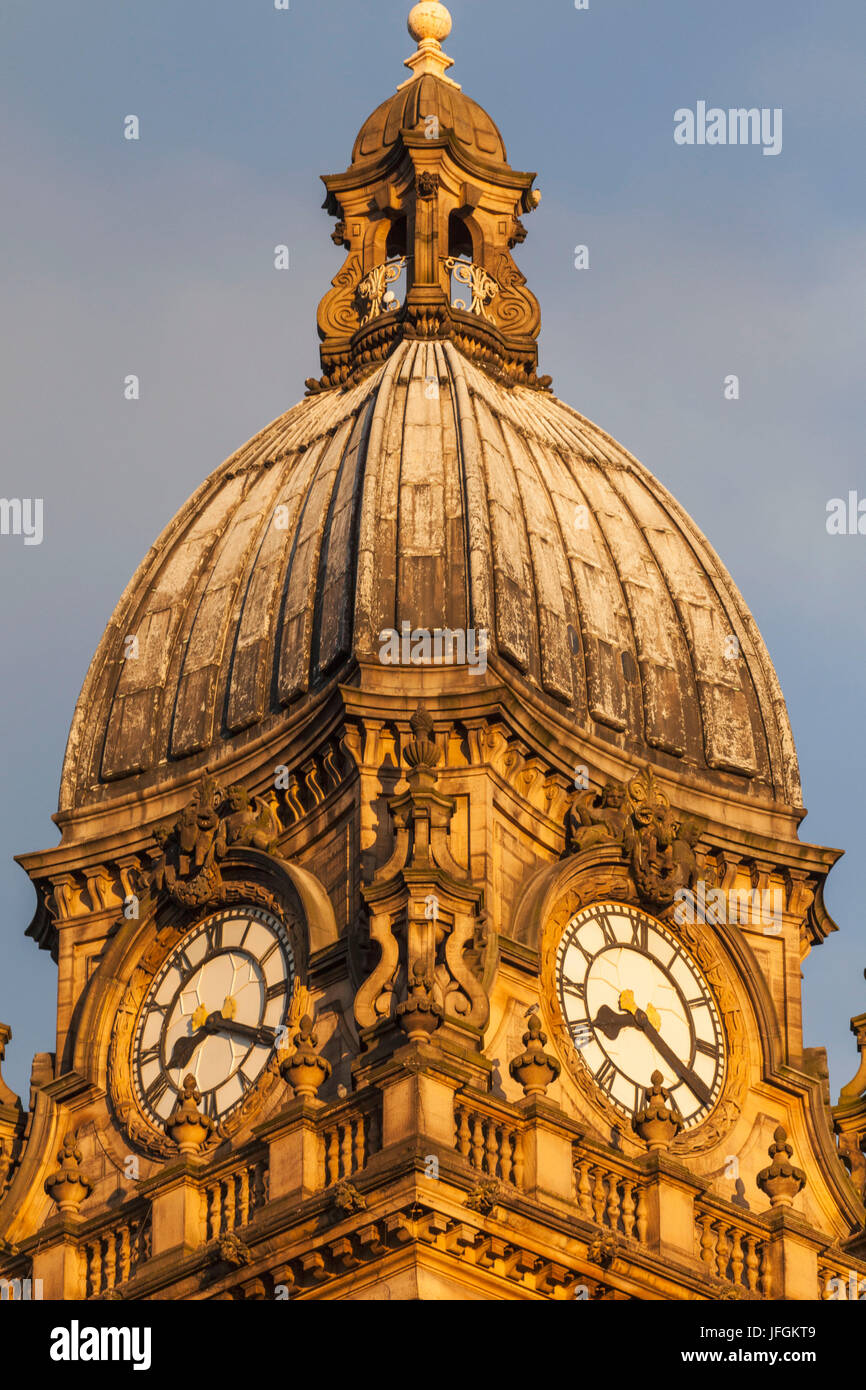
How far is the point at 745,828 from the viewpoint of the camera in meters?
64.6

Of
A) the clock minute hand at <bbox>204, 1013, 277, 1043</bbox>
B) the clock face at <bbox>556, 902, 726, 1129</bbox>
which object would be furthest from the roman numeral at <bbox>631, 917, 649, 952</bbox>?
the clock minute hand at <bbox>204, 1013, 277, 1043</bbox>

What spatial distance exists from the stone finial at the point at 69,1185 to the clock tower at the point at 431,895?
0.09 m

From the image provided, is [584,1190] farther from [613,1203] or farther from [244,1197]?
[244,1197]

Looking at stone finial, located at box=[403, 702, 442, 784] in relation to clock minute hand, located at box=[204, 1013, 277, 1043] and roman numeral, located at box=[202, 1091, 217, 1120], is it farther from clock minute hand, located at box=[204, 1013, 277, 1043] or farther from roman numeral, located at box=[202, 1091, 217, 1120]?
roman numeral, located at box=[202, 1091, 217, 1120]

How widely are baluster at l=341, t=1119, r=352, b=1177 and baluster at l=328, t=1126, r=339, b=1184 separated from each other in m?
0.10

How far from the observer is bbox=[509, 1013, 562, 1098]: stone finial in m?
56.2

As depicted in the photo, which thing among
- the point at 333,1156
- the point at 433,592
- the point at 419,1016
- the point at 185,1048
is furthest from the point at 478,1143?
the point at 433,592

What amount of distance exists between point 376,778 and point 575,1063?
4655mm

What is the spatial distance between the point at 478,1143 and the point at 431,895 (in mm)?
3723

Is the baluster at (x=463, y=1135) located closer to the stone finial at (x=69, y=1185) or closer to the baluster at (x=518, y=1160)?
the baluster at (x=518, y=1160)

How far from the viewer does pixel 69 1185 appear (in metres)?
59.0

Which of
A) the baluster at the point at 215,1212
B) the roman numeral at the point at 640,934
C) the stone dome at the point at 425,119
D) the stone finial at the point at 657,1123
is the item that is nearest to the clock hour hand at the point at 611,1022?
the roman numeral at the point at 640,934

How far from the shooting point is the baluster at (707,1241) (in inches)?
2251
